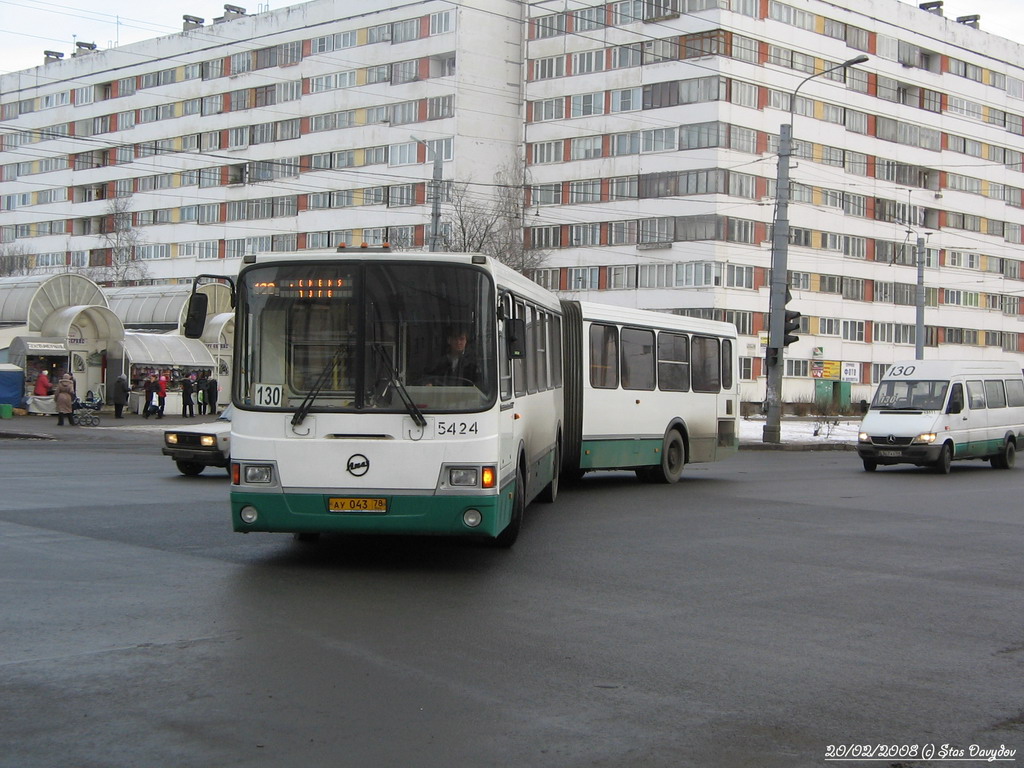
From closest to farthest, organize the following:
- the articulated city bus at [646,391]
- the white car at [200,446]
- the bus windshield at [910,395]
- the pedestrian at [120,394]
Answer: the articulated city bus at [646,391], the white car at [200,446], the bus windshield at [910,395], the pedestrian at [120,394]

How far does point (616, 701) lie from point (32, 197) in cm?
10302

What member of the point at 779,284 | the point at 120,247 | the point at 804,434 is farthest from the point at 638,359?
the point at 120,247

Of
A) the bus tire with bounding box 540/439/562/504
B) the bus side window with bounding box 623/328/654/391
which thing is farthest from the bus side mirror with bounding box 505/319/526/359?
the bus side window with bounding box 623/328/654/391

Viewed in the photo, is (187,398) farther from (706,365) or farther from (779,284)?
(706,365)

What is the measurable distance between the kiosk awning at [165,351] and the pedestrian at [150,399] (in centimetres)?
129

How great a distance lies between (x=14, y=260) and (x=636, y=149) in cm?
4974

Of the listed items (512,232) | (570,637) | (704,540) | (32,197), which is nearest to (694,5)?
(512,232)

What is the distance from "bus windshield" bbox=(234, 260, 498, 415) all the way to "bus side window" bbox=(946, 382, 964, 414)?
728 inches

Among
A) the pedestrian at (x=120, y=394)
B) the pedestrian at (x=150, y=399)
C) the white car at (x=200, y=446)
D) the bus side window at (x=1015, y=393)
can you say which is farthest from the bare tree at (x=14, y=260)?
the bus side window at (x=1015, y=393)

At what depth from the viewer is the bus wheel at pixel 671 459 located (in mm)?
21609

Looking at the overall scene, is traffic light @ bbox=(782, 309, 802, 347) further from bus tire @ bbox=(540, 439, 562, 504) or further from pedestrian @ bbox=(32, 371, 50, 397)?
pedestrian @ bbox=(32, 371, 50, 397)

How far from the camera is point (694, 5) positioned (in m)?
71.8

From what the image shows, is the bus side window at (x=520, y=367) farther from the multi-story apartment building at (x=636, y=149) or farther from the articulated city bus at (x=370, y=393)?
the multi-story apartment building at (x=636, y=149)

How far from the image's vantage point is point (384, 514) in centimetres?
1067
